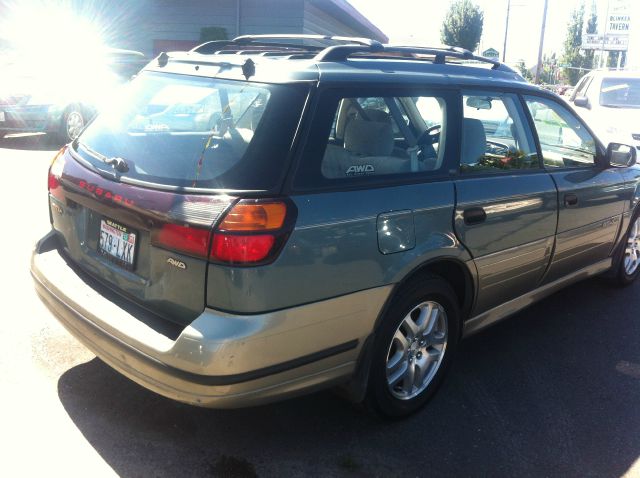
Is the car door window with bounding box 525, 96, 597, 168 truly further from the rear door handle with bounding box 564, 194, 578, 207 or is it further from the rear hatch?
the rear hatch

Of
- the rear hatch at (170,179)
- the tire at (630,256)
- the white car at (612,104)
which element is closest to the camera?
the rear hatch at (170,179)

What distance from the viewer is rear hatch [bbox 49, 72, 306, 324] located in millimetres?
2533

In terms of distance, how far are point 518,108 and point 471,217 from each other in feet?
3.35

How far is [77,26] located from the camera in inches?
773

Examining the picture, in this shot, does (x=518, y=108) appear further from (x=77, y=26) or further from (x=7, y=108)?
(x=77, y=26)

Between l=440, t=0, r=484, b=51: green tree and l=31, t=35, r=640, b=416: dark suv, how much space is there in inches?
1465

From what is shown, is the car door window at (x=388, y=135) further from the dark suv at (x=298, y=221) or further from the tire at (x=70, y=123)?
the tire at (x=70, y=123)

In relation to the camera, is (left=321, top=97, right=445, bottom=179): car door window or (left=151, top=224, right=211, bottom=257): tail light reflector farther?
(left=321, top=97, right=445, bottom=179): car door window

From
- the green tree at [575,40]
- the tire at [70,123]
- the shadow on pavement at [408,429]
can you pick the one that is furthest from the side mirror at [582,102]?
the green tree at [575,40]

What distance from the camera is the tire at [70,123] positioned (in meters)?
11.4

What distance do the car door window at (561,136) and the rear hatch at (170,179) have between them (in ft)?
6.69

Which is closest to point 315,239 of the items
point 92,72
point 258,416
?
point 258,416

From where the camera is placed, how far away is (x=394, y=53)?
3510 millimetres

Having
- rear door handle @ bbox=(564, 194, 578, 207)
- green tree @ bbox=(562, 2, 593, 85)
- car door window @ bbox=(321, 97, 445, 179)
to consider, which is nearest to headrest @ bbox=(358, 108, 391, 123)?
car door window @ bbox=(321, 97, 445, 179)
